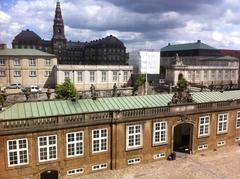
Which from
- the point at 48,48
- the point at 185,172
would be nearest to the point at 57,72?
the point at 185,172

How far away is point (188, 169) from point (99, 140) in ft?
29.7

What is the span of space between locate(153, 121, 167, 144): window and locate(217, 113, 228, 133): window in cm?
760

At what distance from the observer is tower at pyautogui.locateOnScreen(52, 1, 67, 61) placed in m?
129

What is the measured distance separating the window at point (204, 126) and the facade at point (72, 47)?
96841mm

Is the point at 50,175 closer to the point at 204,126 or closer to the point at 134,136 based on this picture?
the point at 134,136

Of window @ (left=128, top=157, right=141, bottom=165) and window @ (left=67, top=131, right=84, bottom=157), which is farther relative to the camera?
window @ (left=128, top=157, right=141, bottom=165)

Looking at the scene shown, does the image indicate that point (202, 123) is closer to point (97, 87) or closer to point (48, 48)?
point (97, 87)

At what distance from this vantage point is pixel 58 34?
131500mm

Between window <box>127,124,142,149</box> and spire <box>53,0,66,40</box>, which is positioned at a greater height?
spire <box>53,0,66,40</box>

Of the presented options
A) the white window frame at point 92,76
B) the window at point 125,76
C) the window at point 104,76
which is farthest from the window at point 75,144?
the window at point 125,76

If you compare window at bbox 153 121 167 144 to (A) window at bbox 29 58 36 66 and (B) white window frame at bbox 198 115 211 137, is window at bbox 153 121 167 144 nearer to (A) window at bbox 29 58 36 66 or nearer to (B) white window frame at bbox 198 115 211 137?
(B) white window frame at bbox 198 115 211 137

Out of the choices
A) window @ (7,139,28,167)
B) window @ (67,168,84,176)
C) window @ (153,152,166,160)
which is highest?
window @ (7,139,28,167)

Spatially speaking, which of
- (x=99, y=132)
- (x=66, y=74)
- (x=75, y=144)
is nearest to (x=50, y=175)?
(x=75, y=144)

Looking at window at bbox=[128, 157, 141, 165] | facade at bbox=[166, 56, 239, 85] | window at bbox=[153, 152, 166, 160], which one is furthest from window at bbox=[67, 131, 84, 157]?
facade at bbox=[166, 56, 239, 85]
